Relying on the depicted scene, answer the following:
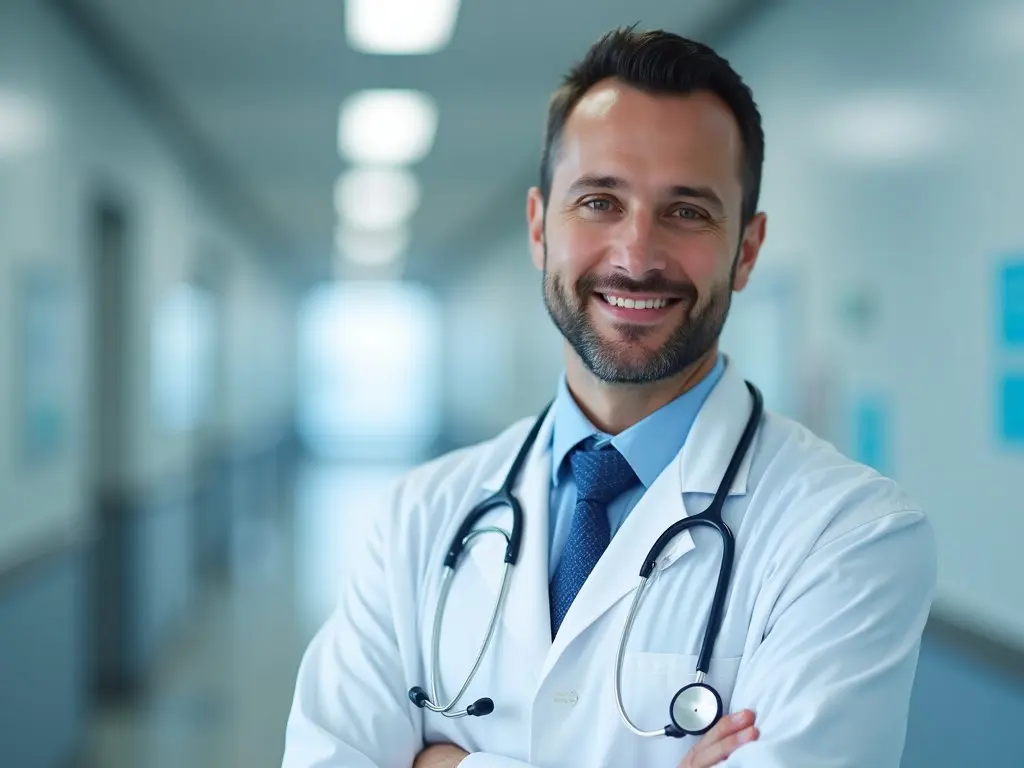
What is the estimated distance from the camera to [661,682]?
114 cm

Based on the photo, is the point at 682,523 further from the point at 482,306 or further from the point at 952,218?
the point at 482,306

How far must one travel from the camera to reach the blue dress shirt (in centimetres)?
130

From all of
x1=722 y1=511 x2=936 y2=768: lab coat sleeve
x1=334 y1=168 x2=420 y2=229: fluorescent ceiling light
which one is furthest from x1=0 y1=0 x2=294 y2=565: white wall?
x1=722 y1=511 x2=936 y2=768: lab coat sleeve

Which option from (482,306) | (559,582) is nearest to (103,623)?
(559,582)

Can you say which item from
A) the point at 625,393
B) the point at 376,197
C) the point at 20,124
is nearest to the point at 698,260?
the point at 625,393

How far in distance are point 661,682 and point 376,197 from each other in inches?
269

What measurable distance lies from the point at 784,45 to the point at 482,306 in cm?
823

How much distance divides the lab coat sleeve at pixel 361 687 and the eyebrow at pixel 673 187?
50cm

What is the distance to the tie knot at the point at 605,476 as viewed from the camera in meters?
1.30

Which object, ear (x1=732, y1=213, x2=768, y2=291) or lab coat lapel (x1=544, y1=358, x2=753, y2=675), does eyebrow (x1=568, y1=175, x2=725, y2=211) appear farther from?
lab coat lapel (x1=544, y1=358, x2=753, y2=675)

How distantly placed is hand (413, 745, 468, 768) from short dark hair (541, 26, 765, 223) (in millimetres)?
683

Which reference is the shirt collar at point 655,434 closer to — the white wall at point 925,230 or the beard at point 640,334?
the beard at point 640,334

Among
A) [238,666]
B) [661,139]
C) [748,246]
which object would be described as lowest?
[238,666]

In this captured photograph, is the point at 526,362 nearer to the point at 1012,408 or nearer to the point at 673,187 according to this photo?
the point at 1012,408
